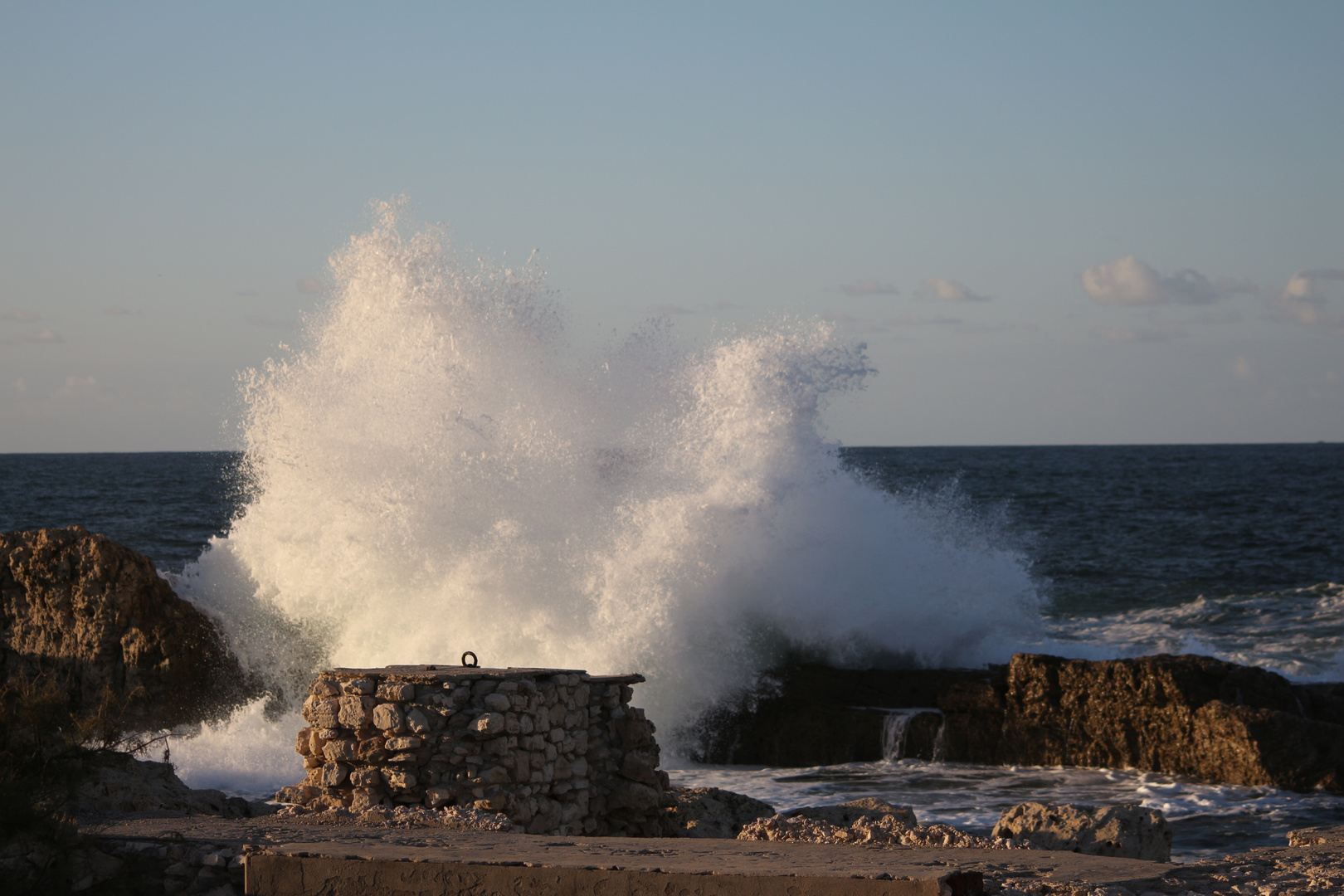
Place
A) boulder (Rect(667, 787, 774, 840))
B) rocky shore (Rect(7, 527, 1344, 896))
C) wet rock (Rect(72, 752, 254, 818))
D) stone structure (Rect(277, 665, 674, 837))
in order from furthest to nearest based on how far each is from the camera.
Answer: boulder (Rect(667, 787, 774, 840)) < stone structure (Rect(277, 665, 674, 837)) < wet rock (Rect(72, 752, 254, 818)) < rocky shore (Rect(7, 527, 1344, 896))

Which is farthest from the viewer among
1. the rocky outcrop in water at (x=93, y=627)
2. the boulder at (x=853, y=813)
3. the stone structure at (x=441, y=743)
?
the rocky outcrop in water at (x=93, y=627)

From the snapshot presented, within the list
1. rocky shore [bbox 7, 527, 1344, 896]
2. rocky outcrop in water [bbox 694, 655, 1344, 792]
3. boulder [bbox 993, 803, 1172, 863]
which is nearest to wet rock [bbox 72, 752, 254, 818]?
rocky shore [bbox 7, 527, 1344, 896]

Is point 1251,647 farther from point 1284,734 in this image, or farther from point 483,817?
point 483,817

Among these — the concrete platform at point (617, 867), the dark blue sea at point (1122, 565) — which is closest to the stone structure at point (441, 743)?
the concrete platform at point (617, 867)

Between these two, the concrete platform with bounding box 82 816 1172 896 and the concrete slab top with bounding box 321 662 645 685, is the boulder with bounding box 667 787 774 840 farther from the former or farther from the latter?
the concrete platform with bounding box 82 816 1172 896

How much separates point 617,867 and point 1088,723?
25.1ft

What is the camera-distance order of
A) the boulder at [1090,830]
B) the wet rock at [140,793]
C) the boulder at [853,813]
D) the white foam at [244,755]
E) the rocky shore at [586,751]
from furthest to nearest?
1. the white foam at [244,755]
2. the boulder at [853,813]
3. the wet rock at [140,793]
4. the boulder at [1090,830]
5. the rocky shore at [586,751]

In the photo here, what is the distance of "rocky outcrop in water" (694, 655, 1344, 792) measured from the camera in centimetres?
1019

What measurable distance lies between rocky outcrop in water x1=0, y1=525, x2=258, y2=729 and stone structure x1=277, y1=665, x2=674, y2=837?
657 centimetres

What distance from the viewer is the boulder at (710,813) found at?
7715mm

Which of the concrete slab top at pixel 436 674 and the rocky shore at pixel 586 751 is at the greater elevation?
the concrete slab top at pixel 436 674

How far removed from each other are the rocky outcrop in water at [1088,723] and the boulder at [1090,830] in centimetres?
392

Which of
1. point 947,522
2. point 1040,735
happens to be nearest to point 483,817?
point 1040,735

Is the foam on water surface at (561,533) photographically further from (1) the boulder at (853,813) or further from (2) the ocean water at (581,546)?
(1) the boulder at (853,813)
